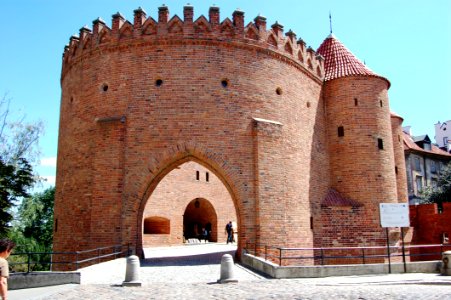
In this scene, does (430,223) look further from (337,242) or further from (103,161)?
(103,161)

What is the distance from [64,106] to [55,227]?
465 centimetres

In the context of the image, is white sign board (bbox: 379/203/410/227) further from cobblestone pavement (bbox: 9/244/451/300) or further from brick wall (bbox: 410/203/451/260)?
brick wall (bbox: 410/203/451/260)

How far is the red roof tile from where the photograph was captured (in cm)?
1684

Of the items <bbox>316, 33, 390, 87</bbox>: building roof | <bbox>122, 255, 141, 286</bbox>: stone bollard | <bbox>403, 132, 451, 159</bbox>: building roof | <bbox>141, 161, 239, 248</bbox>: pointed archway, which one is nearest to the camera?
<bbox>122, 255, 141, 286</bbox>: stone bollard

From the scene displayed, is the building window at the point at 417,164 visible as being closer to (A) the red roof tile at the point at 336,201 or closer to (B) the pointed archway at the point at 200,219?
(B) the pointed archway at the point at 200,219

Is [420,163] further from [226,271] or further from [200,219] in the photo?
[226,271]

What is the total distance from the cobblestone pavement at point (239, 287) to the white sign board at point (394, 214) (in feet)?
4.24

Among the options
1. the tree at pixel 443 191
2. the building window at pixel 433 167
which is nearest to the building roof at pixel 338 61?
the tree at pixel 443 191

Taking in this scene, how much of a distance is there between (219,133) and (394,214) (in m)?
5.91

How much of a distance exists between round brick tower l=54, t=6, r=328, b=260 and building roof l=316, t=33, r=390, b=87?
304 cm

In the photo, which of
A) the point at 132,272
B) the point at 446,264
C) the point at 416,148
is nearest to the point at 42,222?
the point at 416,148

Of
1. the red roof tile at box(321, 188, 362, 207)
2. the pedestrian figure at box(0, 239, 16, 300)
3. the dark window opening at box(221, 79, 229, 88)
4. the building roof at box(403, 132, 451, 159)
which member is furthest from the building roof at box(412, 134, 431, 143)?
the pedestrian figure at box(0, 239, 16, 300)

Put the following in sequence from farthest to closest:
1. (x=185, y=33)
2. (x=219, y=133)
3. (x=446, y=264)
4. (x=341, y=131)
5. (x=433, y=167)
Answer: (x=433, y=167) < (x=341, y=131) < (x=185, y=33) < (x=219, y=133) < (x=446, y=264)

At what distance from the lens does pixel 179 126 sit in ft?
46.7
